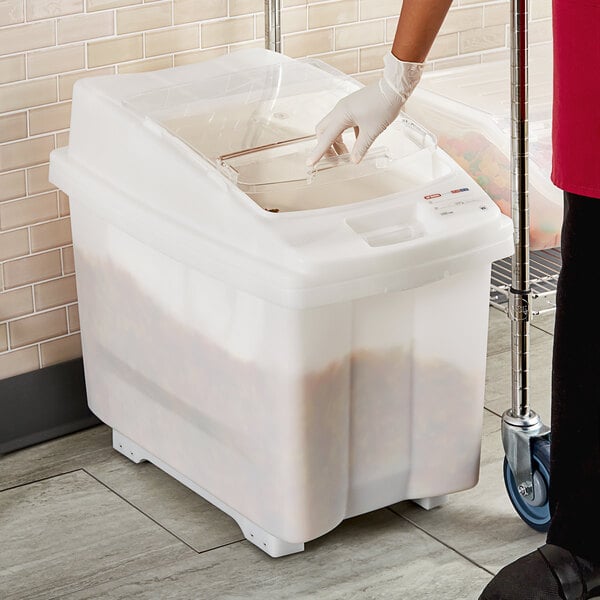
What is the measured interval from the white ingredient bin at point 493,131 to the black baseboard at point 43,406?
0.84 meters

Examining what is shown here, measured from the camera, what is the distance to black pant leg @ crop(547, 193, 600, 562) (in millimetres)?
1771

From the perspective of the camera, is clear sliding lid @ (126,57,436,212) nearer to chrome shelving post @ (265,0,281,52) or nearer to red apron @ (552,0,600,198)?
chrome shelving post @ (265,0,281,52)

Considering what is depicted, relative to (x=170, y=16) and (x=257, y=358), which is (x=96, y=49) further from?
(x=257, y=358)

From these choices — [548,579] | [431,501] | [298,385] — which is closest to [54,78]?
[298,385]

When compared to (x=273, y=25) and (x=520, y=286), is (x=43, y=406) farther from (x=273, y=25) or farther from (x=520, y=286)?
(x=520, y=286)

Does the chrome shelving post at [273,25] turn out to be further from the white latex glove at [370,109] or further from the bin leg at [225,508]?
the bin leg at [225,508]

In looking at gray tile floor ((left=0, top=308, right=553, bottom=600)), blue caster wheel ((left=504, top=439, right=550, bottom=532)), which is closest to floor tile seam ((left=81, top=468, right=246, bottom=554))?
gray tile floor ((left=0, top=308, right=553, bottom=600))

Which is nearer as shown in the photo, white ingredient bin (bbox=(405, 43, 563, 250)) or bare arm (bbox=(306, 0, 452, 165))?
bare arm (bbox=(306, 0, 452, 165))

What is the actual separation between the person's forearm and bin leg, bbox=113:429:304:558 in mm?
767

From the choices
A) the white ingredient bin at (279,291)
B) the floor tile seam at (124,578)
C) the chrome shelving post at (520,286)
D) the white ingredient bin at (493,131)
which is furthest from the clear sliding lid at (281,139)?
the floor tile seam at (124,578)

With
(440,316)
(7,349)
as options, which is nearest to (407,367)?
(440,316)

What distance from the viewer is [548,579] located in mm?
1857

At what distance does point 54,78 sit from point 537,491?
3.61 ft

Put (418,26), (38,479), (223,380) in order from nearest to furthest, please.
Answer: (418,26), (223,380), (38,479)
